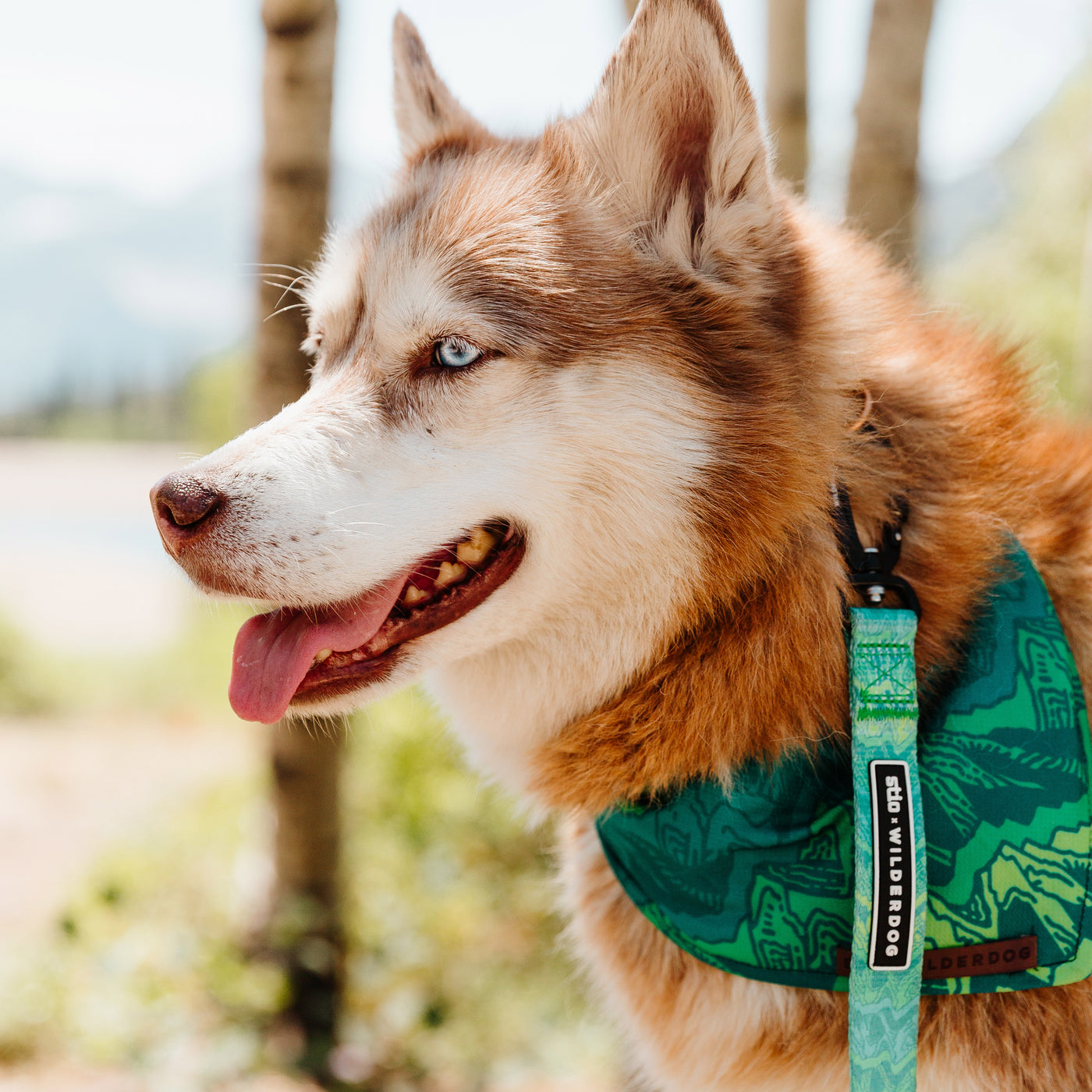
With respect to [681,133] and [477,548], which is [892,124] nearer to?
[681,133]

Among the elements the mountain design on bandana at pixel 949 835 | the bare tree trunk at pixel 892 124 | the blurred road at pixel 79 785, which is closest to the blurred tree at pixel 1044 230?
the bare tree trunk at pixel 892 124

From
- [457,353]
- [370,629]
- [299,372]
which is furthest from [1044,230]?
[370,629]

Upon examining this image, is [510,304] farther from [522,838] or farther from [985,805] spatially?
[522,838]

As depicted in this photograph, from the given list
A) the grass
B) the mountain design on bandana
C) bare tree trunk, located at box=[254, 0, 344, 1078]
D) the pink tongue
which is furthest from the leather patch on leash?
bare tree trunk, located at box=[254, 0, 344, 1078]

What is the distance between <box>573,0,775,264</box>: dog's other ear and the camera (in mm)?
1710

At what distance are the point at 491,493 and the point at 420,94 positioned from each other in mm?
1301

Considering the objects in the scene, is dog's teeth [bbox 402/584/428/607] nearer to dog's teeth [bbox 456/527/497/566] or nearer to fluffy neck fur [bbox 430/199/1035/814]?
dog's teeth [bbox 456/527/497/566]

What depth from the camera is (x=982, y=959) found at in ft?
5.23

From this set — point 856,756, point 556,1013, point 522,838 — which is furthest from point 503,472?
point 522,838

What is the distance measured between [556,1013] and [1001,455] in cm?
357

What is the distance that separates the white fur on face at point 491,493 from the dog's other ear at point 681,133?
326mm

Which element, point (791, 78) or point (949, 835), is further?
point (791, 78)

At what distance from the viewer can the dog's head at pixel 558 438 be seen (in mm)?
1744

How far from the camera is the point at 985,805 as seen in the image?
162cm
